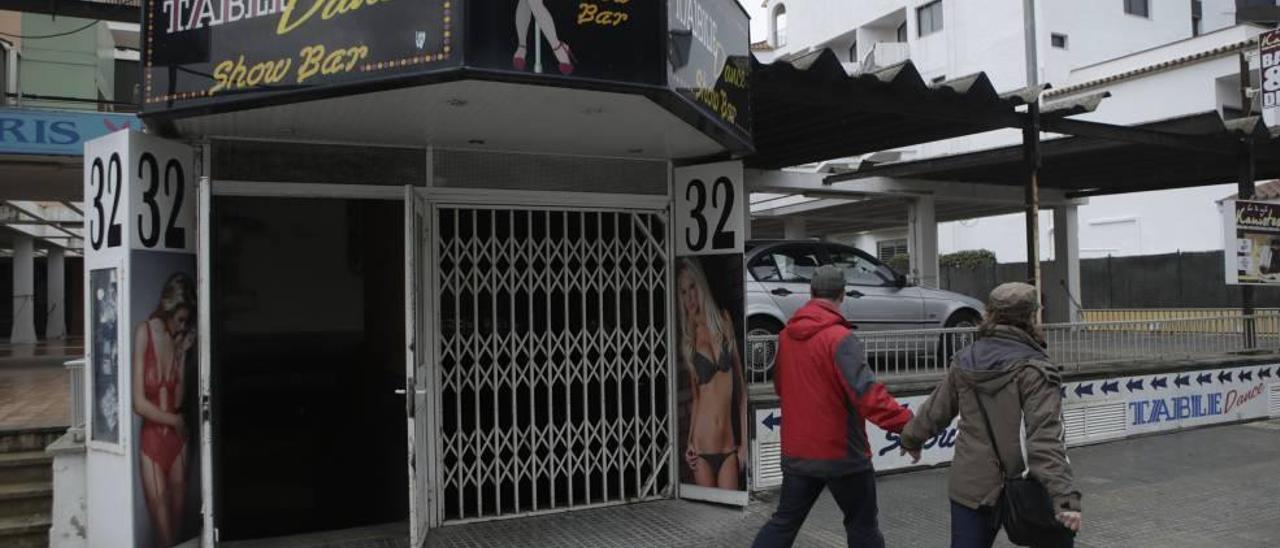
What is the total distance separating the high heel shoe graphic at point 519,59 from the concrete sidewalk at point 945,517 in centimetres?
306

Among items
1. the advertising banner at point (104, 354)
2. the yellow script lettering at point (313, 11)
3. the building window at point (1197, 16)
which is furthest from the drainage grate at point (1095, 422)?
the building window at point (1197, 16)

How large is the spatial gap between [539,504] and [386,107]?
315 cm

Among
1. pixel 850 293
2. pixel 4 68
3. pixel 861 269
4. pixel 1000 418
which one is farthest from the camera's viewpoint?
pixel 4 68

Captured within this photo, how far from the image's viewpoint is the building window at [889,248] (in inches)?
1356

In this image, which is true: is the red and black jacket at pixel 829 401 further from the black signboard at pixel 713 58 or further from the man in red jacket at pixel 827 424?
the black signboard at pixel 713 58

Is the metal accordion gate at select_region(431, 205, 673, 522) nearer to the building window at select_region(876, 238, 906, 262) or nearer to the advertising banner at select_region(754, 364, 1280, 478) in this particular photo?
the advertising banner at select_region(754, 364, 1280, 478)

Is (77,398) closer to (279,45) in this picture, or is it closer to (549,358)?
(279,45)

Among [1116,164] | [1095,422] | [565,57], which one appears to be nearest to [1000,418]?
[565,57]

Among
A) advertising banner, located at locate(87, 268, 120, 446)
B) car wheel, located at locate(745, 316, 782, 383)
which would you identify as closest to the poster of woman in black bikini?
car wheel, located at locate(745, 316, 782, 383)

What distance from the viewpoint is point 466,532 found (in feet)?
19.4

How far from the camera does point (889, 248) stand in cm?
3531

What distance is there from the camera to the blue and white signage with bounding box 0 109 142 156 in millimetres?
8852

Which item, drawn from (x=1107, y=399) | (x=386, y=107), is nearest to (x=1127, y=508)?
(x=1107, y=399)

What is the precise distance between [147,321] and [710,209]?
12.1 feet
